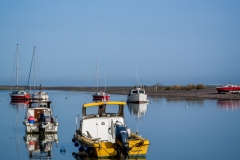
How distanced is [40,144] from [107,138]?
15.1 feet

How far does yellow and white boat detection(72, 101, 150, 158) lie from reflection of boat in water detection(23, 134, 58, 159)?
5.55ft

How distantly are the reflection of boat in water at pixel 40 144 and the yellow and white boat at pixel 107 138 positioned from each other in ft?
5.55

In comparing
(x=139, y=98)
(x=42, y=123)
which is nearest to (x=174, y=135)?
(x=42, y=123)

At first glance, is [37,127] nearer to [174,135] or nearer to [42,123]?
[42,123]

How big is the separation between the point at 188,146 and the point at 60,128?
34.0 ft

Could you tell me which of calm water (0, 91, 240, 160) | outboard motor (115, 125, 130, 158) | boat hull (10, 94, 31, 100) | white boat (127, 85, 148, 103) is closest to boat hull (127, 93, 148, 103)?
white boat (127, 85, 148, 103)

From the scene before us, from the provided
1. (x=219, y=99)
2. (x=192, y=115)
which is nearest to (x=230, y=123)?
(x=192, y=115)

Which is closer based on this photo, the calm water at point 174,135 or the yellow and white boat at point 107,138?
the yellow and white boat at point 107,138

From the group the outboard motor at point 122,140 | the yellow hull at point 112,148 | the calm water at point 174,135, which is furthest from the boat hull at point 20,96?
the outboard motor at point 122,140

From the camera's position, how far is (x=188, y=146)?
79.0ft

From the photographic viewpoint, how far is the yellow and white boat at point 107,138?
18756 mm

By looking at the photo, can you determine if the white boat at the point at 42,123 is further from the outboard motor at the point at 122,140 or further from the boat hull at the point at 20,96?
the boat hull at the point at 20,96

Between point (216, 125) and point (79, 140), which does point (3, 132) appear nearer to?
point (79, 140)

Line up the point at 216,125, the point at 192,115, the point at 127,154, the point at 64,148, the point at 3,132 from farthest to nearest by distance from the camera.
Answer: the point at 192,115 → the point at 216,125 → the point at 3,132 → the point at 64,148 → the point at 127,154
